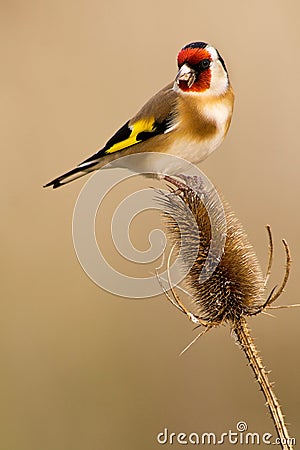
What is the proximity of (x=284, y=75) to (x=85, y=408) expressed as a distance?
2623 millimetres

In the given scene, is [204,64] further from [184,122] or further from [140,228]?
[140,228]

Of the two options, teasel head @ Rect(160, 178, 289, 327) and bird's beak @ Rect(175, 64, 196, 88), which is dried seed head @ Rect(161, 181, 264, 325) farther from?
bird's beak @ Rect(175, 64, 196, 88)

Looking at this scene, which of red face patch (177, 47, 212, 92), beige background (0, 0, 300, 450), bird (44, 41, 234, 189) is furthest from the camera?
beige background (0, 0, 300, 450)

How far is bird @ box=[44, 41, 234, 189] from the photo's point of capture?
3396 millimetres

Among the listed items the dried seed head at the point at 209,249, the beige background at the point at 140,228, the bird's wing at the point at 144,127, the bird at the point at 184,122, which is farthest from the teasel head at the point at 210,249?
the beige background at the point at 140,228

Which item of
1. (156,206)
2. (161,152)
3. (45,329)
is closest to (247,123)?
(45,329)

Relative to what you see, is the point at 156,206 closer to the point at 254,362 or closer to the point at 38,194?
the point at 254,362

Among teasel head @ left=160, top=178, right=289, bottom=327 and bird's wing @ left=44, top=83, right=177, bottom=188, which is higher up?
bird's wing @ left=44, top=83, right=177, bottom=188

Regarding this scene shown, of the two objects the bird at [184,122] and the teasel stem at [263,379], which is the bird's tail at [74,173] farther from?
the teasel stem at [263,379]

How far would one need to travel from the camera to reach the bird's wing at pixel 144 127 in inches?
137

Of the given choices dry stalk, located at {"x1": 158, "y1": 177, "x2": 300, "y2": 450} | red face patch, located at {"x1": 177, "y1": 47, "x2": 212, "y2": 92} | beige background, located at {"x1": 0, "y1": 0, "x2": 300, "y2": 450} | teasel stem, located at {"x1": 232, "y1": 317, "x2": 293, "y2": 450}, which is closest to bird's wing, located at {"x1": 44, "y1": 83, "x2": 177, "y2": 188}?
red face patch, located at {"x1": 177, "y1": 47, "x2": 212, "y2": 92}

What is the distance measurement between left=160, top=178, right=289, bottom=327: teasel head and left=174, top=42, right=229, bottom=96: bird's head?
0.63m

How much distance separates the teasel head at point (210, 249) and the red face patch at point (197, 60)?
0.63 m

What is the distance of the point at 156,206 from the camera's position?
2.92 meters
